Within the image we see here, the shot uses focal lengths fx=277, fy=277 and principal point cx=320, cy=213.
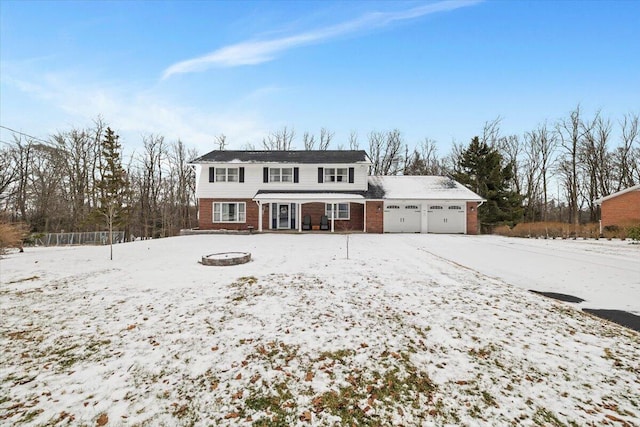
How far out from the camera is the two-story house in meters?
20.2

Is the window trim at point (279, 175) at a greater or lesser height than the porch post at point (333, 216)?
greater

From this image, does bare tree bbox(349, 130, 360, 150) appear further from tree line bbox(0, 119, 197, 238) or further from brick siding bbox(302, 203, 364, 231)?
tree line bbox(0, 119, 197, 238)

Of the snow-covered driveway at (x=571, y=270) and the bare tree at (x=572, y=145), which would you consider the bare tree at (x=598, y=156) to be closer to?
the bare tree at (x=572, y=145)

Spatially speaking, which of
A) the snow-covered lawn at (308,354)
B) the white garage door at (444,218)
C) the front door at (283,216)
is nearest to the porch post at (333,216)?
the front door at (283,216)

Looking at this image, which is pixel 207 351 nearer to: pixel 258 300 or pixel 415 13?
pixel 258 300

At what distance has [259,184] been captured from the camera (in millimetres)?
21266

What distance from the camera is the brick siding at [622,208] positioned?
20.0 meters

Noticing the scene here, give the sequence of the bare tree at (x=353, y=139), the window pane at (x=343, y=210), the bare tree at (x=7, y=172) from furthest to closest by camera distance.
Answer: the bare tree at (x=353, y=139) < the bare tree at (x=7, y=172) < the window pane at (x=343, y=210)

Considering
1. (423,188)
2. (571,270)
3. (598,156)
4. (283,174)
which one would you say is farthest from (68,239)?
(598,156)

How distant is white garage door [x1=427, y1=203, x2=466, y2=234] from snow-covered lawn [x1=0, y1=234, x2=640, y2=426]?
13712 millimetres

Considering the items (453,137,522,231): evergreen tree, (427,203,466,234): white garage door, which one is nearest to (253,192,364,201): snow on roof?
(427,203,466,234): white garage door

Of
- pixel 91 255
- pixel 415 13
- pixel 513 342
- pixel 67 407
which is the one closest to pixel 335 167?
pixel 415 13

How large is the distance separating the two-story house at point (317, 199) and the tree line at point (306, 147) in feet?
26.8

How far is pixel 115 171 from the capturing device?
26750 millimetres
